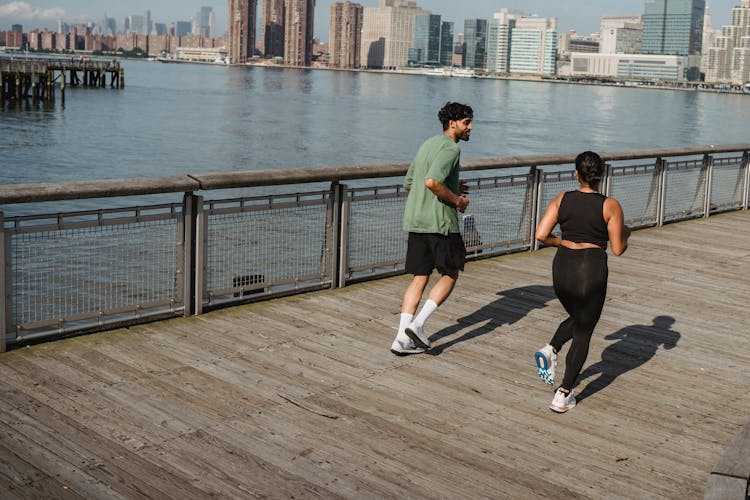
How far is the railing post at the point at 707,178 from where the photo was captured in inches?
577

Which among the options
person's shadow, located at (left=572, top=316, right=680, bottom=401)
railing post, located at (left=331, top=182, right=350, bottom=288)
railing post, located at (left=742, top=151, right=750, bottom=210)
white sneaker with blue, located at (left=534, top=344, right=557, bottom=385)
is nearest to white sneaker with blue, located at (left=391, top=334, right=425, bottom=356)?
white sneaker with blue, located at (left=534, top=344, right=557, bottom=385)

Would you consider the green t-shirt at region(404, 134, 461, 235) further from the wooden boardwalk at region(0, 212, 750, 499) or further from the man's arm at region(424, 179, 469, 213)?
the wooden boardwalk at region(0, 212, 750, 499)

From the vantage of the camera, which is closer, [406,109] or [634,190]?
[634,190]

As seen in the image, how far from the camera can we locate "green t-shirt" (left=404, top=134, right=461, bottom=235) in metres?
6.71

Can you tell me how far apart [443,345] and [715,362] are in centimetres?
205

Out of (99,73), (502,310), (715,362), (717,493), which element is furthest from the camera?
(99,73)

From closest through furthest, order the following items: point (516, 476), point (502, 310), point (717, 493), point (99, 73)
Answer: point (717, 493)
point (516, 476)
point (502, 310)
point (99, 73)

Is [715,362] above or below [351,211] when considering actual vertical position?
below

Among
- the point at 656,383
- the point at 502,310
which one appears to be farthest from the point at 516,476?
the point at 502,310

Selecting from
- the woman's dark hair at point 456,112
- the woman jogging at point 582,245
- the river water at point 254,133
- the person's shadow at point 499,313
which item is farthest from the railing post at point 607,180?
the river water at point 254,133

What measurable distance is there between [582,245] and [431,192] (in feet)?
4.42

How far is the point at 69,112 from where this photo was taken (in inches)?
3019

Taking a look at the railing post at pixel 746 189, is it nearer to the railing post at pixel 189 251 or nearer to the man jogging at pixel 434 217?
the man jogging at pixel 434 217

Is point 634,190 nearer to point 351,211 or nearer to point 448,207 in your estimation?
point 351,211
